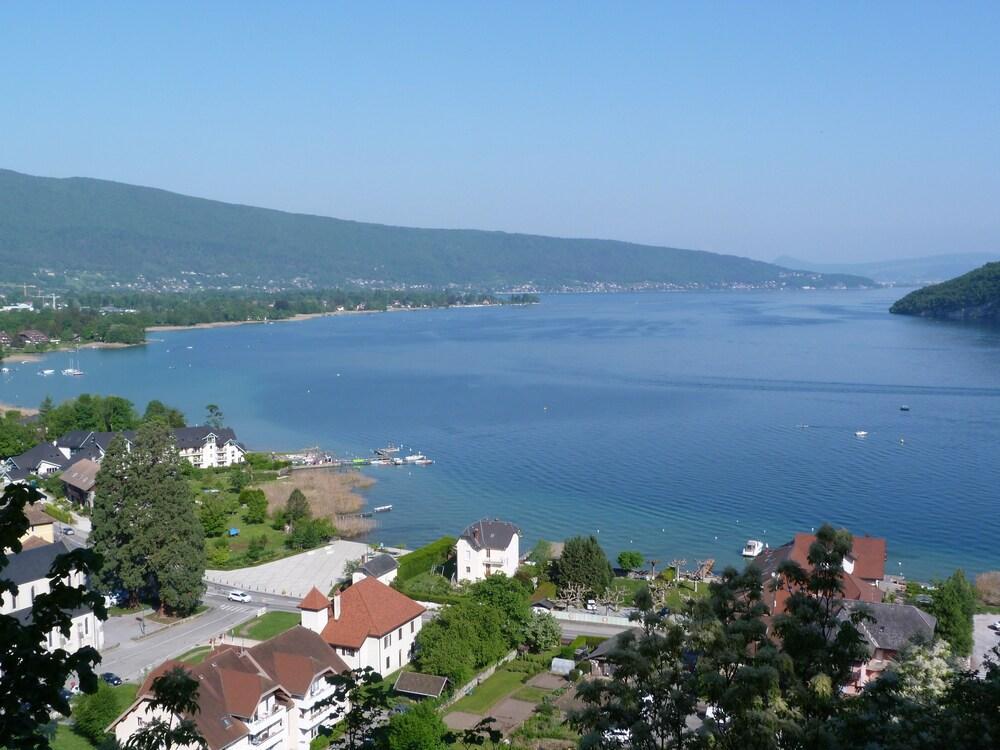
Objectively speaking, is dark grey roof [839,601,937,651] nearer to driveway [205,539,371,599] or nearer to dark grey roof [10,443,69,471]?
driveway [205,539,371,599]

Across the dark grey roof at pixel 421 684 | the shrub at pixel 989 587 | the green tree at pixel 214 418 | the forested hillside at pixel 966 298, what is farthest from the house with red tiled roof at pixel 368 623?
the forested hillside at pixel 966 298

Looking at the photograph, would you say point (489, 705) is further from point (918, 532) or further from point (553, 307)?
point (553, 307)

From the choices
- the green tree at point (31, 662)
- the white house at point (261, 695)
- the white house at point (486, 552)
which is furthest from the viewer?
the white house at point (486, 552)

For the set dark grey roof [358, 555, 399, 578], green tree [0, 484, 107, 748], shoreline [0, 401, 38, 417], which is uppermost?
green tree [0, 484, 107, 748]

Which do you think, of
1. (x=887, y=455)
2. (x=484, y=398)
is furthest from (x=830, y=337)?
(x=887, y=455)

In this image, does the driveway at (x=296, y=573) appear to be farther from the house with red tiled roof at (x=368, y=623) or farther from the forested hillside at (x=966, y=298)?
the forested hillside at (x=966, y=298)

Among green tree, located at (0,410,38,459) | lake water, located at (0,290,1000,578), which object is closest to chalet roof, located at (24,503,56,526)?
lake water, located at (0,290,1000,578)
